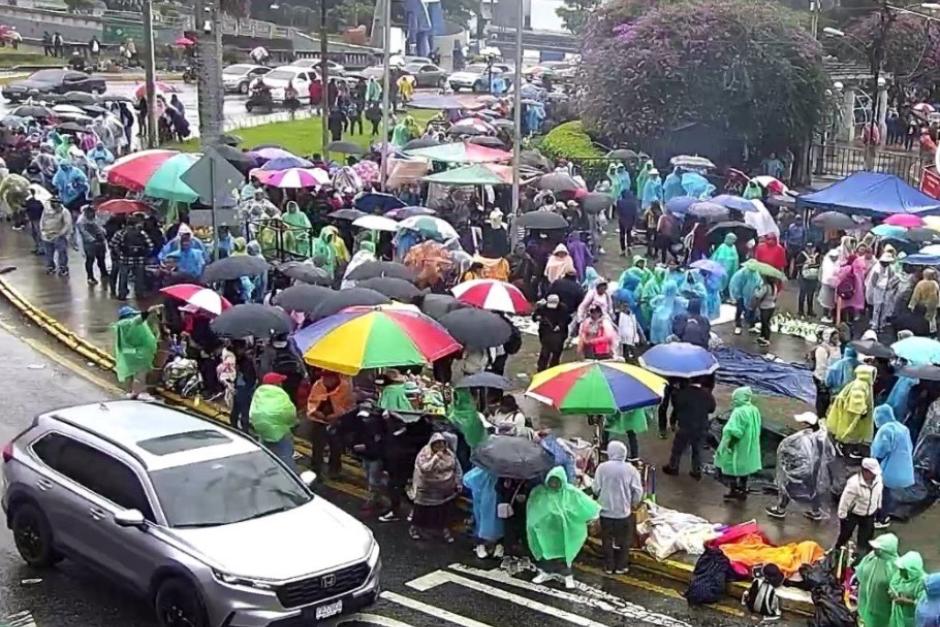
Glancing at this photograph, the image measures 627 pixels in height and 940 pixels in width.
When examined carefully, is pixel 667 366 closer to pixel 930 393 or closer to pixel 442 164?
pixel 930 393

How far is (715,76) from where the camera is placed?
32.4 metres

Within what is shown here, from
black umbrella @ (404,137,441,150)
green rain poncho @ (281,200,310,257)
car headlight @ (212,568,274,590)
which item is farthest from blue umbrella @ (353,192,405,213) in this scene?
car headlight @ (212,568,274,590)

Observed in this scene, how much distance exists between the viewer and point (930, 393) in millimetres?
14250

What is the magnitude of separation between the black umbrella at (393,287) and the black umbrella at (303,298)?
0.71m

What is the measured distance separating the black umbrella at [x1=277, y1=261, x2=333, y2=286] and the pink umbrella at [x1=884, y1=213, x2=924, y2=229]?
10.2 metres

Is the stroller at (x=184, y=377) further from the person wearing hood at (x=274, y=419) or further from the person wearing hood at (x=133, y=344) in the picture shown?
the person wearing hood at (x=274, y=419)

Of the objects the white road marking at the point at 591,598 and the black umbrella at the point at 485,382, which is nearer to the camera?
the white road marking at the point at 591,598

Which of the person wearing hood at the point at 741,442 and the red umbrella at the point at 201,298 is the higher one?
the red umbrella at the point at 201,298

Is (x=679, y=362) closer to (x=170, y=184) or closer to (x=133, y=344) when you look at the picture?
(x=133, y=344)

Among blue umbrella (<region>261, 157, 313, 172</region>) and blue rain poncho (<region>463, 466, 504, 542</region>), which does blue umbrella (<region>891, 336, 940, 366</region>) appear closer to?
blue rain poncho (<region>463, 466, 504, 542</region>)

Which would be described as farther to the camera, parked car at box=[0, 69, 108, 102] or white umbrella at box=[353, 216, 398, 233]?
parked car at box=[0, 69, 108, 102]

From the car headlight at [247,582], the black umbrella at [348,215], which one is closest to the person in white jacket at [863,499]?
the car headlight at [247,582]

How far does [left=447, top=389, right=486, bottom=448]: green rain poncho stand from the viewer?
1326cm

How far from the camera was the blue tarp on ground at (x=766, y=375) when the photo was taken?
676 inches
